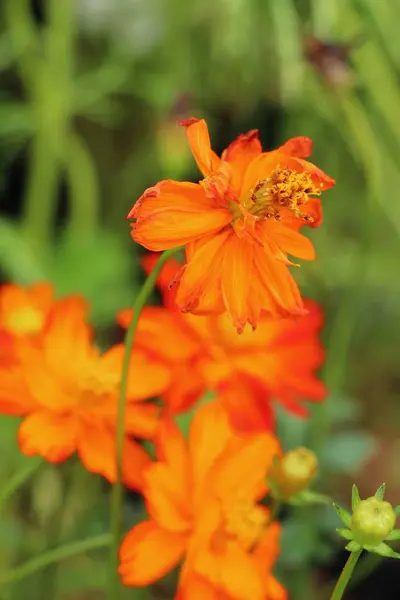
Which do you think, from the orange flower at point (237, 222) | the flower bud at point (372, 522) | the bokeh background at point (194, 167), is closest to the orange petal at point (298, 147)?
the orange flower at point (237, 222)

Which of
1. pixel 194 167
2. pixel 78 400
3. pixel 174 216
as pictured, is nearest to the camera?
pixel 174 216

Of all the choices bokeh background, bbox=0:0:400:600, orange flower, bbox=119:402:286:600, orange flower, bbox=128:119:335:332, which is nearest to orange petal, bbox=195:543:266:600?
orange flower, bbox=119:402:286:600

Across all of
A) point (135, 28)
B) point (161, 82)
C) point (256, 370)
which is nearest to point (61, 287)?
point (161, 82)

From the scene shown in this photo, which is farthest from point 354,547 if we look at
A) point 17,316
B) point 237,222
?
point 17,316

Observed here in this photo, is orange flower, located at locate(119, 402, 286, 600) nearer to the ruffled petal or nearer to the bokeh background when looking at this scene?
the ruffled petal

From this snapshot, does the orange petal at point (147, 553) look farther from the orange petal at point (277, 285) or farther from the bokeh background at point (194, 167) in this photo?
the bokeh background at point (194, 167)

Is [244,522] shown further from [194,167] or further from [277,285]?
[194,167]
